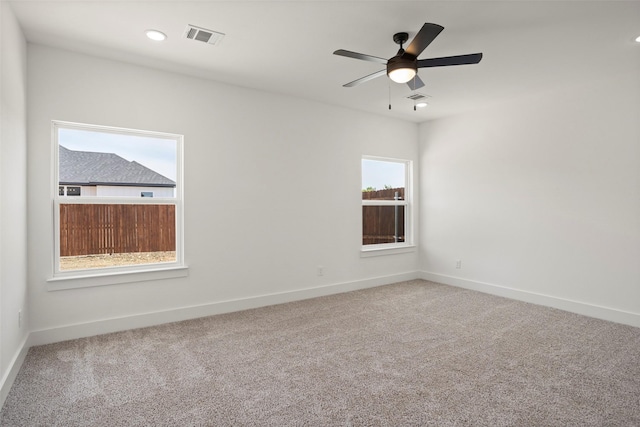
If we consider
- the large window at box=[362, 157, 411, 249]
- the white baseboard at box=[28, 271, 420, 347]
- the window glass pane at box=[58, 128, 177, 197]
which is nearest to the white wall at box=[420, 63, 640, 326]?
the large window at box=[362, 157, 411, 249]

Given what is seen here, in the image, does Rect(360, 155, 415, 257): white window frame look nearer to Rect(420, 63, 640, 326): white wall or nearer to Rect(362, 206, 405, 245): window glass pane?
Rect(362, 206, 405, 245): window glass pane

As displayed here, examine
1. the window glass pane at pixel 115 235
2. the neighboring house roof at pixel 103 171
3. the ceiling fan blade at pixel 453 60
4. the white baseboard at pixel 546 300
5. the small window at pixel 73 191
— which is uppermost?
the ceiling fan blade at pixel 453 60

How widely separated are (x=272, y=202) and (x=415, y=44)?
2.47 metres

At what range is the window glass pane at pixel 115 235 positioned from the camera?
3.25 metres

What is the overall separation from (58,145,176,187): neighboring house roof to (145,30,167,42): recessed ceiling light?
1.26 meters

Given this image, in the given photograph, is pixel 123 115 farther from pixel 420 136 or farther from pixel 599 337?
pixel 599 337

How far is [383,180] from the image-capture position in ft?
18.3

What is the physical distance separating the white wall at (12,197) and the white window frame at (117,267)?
10.6 inches

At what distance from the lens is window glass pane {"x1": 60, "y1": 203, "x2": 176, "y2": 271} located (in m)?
Result: 3.25

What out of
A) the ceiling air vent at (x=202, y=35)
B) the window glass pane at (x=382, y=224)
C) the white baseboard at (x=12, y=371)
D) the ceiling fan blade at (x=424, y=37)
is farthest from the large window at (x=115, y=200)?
the window glass pane at (x=382, y=224)

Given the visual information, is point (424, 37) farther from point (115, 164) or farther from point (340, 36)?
point (115, 164)

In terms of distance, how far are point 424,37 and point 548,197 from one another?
303 centimetres

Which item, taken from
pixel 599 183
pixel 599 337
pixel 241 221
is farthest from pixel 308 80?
pixel 599 337

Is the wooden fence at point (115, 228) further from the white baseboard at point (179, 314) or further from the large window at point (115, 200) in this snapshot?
the white baseboard at point (179, 314)
